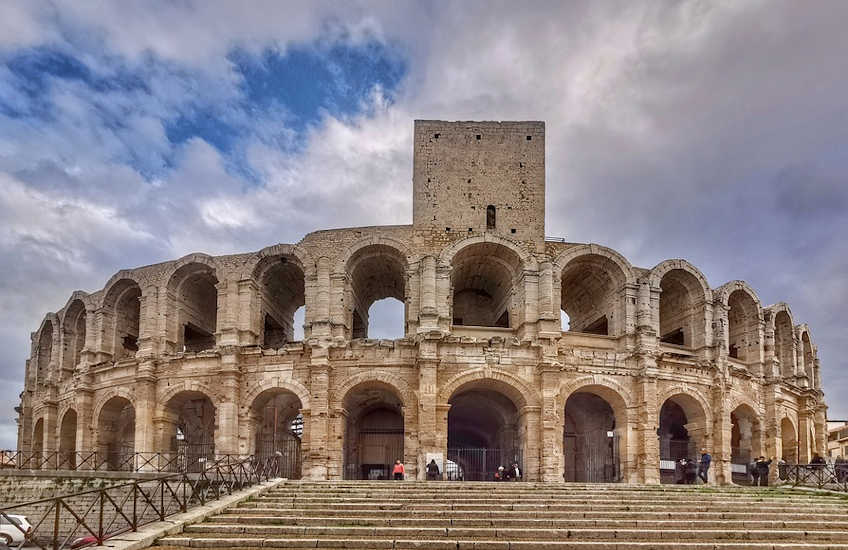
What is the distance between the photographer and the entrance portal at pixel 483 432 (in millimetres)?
24781

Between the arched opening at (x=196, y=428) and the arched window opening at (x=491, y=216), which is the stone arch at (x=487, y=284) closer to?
the arched window opening at (x=491, y=216)

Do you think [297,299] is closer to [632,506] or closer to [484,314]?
[484,314]

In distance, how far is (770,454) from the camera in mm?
26453

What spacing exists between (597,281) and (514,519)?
48.5 ft

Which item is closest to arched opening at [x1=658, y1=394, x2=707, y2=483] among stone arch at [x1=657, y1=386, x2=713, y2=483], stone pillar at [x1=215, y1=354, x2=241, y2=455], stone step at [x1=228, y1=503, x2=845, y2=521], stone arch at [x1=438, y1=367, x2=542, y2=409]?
stone arch at [x1=657, y1=386, x2=713, y2=483]

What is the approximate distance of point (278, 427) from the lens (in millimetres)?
26844

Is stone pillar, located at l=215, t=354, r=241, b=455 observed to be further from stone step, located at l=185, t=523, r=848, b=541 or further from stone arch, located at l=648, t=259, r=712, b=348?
stone arch, located at l=648, t=259, r=712, b=348

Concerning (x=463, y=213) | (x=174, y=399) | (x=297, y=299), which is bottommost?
(x=174, y=399)

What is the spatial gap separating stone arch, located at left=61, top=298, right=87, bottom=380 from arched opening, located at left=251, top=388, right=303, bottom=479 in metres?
8.89

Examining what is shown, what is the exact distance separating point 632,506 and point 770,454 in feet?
47.0

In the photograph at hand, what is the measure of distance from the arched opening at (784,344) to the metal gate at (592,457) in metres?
8.89

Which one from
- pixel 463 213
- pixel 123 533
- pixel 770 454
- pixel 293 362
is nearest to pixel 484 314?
pixel 463 213

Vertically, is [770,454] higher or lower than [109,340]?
lower

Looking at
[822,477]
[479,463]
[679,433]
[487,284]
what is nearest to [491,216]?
[487,284]
